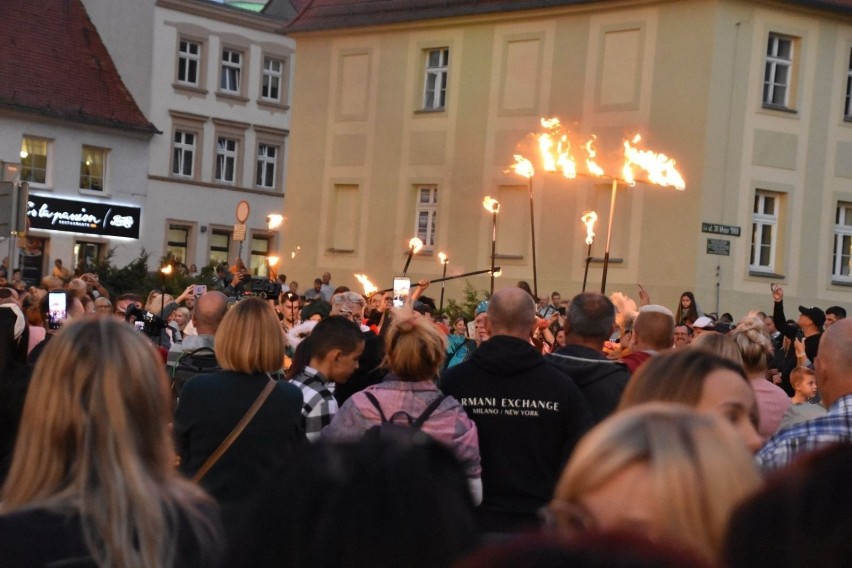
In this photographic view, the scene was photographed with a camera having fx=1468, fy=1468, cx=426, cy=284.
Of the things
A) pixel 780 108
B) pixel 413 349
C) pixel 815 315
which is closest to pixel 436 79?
pixel 780 108

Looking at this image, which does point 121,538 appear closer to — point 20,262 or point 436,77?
point 436,77

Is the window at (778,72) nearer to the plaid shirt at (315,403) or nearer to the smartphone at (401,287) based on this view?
the smartphone at (401,287)

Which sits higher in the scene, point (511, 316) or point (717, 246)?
point (717, 246)

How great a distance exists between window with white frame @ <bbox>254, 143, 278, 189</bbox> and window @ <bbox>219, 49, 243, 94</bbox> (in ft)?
7.75

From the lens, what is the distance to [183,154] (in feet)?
167

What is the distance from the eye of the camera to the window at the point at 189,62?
50969mm

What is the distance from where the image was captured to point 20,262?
45156 millimetres

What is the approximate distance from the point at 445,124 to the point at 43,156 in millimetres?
17623

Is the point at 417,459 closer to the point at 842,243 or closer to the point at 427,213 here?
the point at 842,243

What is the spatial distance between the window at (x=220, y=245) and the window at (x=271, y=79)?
5413mm

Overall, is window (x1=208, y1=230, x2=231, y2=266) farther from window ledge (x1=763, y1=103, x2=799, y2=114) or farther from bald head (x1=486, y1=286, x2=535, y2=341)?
bald head (x1=486, y1=286, x2=535, y2=341)

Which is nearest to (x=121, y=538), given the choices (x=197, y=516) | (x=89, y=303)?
(x=197, y=516)

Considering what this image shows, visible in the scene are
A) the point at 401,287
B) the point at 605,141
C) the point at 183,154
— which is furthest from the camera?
the point at 183,154

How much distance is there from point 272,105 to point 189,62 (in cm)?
370
